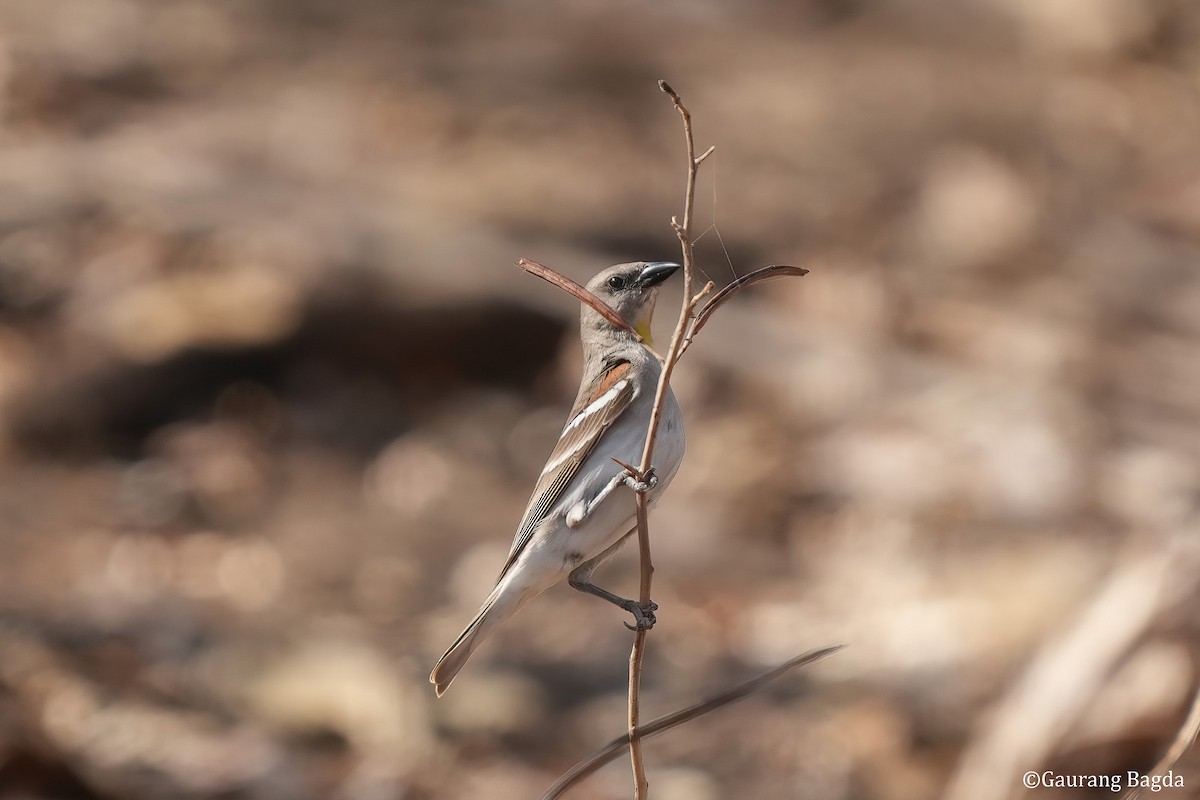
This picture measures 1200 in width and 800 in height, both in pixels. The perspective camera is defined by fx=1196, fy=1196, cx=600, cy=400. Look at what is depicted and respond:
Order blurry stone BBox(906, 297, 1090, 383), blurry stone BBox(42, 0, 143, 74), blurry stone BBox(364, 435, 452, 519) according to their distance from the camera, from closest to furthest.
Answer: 1. blurry stone BBox(364, 435, 452, 519)
2. blurry stone BBox(906, 297, 1090, 383)
3. blurry stone BBox(42, 0, 143, 74)

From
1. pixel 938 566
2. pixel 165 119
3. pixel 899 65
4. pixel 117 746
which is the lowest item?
pixel 117 746

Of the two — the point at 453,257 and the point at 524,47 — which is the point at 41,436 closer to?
the point at 453,257

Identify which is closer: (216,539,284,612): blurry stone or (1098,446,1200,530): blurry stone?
(1098,446,1200,530): blurry stone

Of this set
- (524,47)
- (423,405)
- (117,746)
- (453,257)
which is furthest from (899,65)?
(117,746)

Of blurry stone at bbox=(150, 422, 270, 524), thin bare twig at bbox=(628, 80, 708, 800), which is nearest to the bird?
thin bare twig at bbox=(628, 80, 708, 800)

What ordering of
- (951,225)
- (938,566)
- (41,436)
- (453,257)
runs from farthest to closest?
(951,225) → (453,257) → (41,436) → (938,566)

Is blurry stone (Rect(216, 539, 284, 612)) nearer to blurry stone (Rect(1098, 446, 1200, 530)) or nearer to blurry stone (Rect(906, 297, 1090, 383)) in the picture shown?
blurry stone (Rect(906, 297, 1090, 383))

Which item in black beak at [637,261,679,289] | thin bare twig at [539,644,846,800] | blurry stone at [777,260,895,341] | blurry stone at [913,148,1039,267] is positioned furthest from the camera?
blurry stone at [913,148,1039,267]

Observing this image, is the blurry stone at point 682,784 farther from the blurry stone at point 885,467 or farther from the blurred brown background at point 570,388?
the blurry stone at point 885,467
